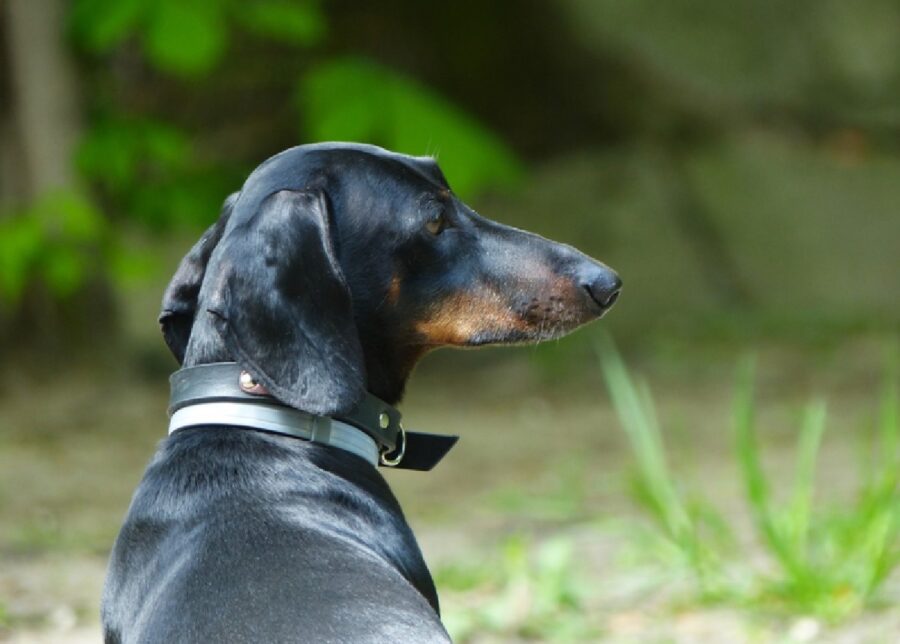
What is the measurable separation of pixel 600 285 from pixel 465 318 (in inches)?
10.9

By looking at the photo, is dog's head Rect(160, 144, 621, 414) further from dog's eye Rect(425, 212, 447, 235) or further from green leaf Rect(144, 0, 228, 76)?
green leaf Rect(144, 0, 228, 76)

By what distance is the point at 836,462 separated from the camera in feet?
19.0

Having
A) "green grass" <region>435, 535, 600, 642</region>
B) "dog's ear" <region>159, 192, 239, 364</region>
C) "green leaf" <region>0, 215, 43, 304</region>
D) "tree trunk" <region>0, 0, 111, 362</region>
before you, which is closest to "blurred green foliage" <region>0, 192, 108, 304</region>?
"green leaf" <region>0, 215, 43, 304</region>

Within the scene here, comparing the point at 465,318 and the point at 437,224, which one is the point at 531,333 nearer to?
the point at 465,318

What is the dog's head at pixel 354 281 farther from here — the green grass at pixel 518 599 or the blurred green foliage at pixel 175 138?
the blurred green foliage at pixel 175 138

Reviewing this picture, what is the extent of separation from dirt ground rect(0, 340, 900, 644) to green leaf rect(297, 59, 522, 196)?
3.94 feet

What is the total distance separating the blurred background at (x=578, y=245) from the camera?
162 inches

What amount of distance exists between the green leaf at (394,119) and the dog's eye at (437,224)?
10.9 feet

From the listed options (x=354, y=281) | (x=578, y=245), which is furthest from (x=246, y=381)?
(x=578, y=245)

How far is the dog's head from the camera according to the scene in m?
2.35

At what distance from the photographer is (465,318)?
8.80ft

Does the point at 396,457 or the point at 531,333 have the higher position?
the point at 531,333

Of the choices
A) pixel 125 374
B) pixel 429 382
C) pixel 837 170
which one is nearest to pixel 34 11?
pixel 125 374

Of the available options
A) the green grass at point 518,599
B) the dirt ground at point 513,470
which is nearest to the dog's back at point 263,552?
the green grass at point 518,599
